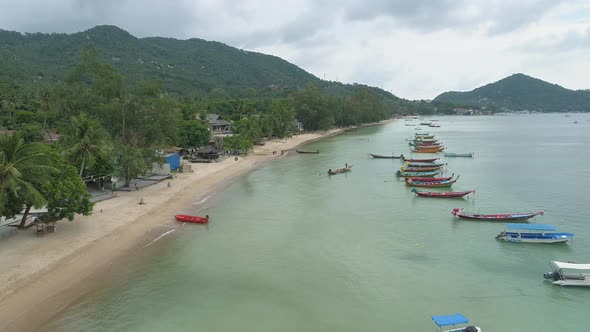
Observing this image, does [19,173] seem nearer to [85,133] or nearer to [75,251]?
[75,251]

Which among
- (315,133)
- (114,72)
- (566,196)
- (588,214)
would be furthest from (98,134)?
(315,133)

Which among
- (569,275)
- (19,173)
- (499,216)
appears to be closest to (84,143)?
(19,173)

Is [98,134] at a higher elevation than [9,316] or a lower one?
higher

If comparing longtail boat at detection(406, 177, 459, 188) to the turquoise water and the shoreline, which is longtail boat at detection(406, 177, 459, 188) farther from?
the shoreline

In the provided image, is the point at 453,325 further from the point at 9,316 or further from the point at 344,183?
the point at 344,183

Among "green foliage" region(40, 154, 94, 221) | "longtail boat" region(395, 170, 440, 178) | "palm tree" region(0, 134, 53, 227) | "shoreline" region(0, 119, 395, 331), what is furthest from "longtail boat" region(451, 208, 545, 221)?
"palm tree" region(0, 134, 53, 227)

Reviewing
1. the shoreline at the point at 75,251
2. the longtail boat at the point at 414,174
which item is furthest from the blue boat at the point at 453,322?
the longtail boat at the point at 414,174
